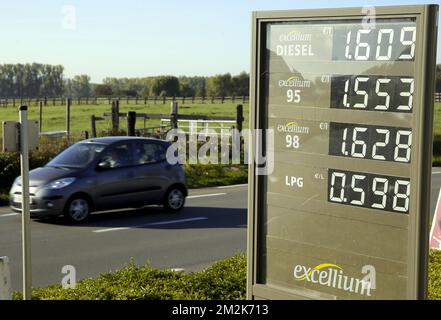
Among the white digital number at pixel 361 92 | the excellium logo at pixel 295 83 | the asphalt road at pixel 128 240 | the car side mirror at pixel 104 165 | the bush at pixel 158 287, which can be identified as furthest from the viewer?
the car side mirror at pixel 104 165

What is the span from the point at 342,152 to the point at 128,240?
26.2 feet

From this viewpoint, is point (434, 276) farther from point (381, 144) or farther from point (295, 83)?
point (295, 83)

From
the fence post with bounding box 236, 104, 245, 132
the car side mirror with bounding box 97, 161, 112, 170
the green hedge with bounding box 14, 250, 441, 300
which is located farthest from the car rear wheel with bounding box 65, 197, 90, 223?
the fence post with bounding box 236, 104, 245, 132

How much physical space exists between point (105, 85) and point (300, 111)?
9522cm

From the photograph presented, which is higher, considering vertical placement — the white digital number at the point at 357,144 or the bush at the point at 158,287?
the white digital number at the point at 357,144

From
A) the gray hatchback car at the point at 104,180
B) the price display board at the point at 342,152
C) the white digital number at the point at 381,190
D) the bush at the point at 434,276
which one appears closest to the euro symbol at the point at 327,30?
the price display board at the point at 342,152

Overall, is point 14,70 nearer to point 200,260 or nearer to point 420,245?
point 200,260

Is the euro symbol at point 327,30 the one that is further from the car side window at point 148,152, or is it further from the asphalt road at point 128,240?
the car side window at point 148,152

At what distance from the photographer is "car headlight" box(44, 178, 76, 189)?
14.2m

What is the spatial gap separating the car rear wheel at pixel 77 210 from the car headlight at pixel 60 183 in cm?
34

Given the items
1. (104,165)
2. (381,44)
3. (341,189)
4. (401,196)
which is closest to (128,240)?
(104,165)

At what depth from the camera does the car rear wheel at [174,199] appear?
16.1m

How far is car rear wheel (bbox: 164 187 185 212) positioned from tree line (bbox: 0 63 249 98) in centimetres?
6234

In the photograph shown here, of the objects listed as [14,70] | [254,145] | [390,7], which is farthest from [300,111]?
[14,70]
